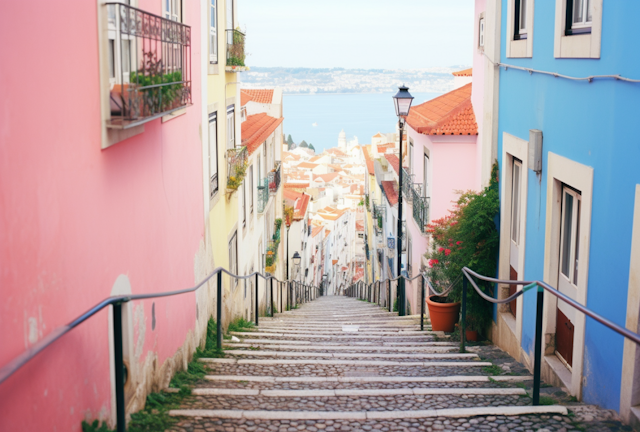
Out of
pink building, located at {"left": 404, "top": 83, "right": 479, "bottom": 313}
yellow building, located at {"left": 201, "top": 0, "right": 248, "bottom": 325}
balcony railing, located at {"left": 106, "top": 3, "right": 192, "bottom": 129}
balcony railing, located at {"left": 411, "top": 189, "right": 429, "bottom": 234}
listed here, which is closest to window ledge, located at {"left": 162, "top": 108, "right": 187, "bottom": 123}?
balcony railing, located at {"left": 106, "top": 3, "right": 192, "bottom": 129}

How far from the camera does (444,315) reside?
10.4m

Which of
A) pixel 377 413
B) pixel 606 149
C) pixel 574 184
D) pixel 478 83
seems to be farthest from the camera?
pixel 478 83

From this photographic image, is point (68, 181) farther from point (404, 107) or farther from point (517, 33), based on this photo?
point (404, 107)

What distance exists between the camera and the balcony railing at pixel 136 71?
4.76 metres

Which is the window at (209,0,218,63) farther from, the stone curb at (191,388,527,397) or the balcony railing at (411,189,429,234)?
the stone curb at (191,388,527,397)

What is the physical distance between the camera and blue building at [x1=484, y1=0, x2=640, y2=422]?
486 cm

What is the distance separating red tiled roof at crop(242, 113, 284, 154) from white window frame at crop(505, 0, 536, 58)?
26.7ft

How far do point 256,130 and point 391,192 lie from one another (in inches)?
340

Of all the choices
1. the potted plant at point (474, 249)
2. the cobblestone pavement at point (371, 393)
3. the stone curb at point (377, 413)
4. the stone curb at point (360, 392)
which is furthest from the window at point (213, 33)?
the stone curb at point (377, 413)

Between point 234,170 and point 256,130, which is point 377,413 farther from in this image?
point 256,130

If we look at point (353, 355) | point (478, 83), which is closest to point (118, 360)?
point (353, 355)

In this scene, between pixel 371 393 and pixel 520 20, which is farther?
pixel 520 20

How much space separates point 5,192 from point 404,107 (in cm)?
1055

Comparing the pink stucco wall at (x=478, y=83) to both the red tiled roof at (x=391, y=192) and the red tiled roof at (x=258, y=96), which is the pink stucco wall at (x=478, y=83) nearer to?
the red tiled roof at (x=391, y=192)
